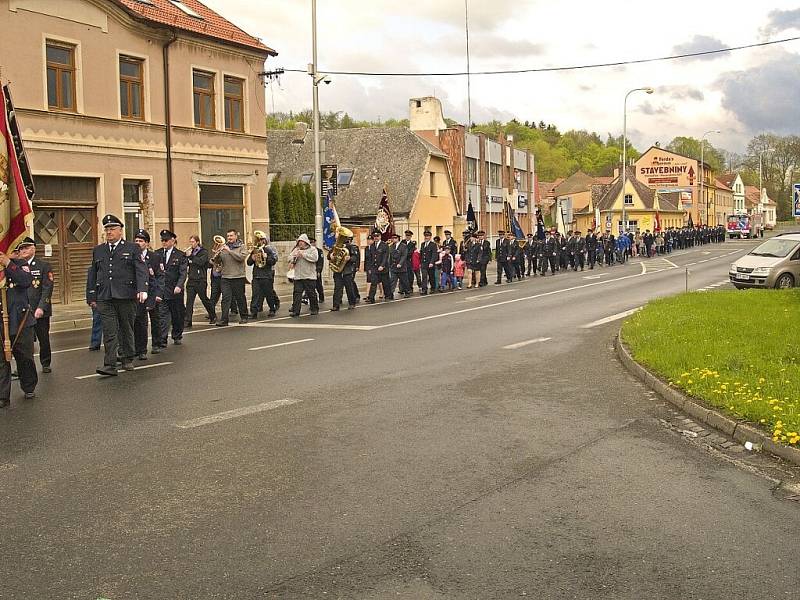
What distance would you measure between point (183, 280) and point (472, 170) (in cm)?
4755

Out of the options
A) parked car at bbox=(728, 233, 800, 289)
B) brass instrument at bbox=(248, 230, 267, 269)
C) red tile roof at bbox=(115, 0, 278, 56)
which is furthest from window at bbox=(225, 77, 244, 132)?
parked car at bbox=(728, 233, 800, 289)

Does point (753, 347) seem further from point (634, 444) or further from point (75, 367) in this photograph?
point (75, 367)

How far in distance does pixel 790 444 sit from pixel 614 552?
2.83 meters

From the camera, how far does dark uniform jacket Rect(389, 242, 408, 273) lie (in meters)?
25.1

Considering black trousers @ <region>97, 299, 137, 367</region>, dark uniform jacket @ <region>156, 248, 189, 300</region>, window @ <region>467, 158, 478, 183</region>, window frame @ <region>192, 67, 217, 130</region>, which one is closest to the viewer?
black trousers @ <region>97, 299, 137, 367</region>

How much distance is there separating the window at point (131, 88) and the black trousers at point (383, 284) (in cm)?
857

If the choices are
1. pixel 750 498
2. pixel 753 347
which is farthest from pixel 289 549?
pixel 753 347

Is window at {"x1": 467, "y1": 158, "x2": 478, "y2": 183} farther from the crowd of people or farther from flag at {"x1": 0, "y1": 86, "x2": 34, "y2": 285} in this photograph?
flag at {"x1": 0, "y1": 86, "x2": 34, "y2": 285}

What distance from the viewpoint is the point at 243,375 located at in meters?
11.1

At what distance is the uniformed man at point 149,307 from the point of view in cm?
1264

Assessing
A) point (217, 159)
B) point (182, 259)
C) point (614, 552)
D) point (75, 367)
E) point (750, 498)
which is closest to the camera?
point (614, 552)

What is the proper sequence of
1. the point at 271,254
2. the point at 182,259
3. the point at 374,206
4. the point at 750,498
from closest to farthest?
the point at 750,498
the point at 182,259
the point at 271,254
the point at 374,206

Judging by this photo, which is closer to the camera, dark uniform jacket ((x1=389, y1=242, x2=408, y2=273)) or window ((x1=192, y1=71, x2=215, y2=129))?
dark uniform jacket ((x1=389, y1=242, x2=408, y2=273))

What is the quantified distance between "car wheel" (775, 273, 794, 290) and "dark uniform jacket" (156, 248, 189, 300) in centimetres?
1661
